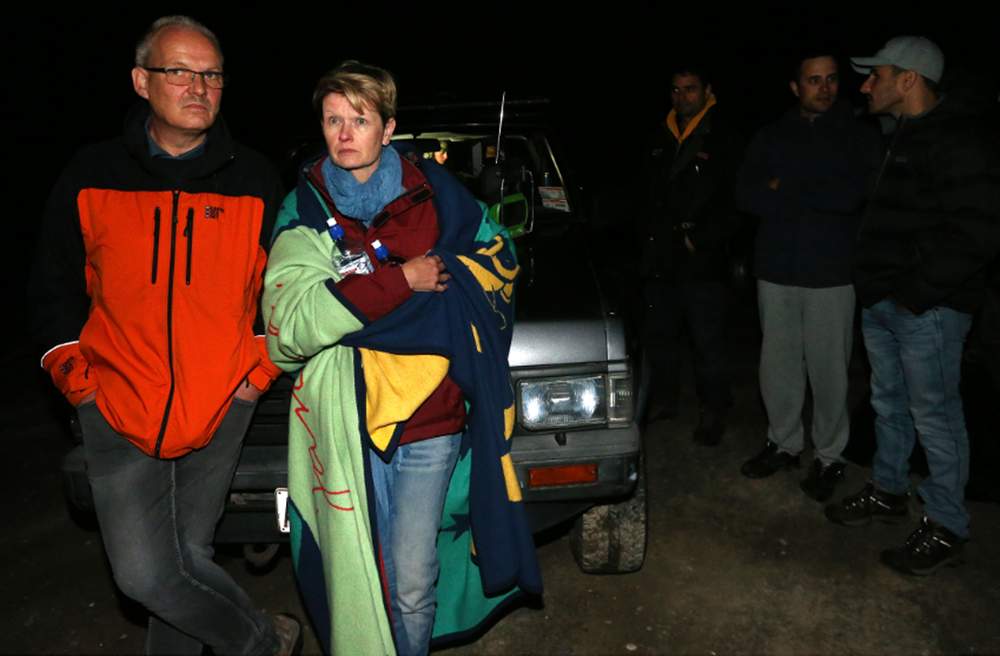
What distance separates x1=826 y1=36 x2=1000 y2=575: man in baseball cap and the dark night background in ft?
40.1

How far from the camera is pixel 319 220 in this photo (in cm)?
226

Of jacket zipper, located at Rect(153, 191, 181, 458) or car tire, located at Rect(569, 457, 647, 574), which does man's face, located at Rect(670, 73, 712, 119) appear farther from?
jacket zipper, located at Rect(153, 191, 181, 458)

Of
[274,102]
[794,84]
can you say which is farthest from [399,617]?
[274,102]

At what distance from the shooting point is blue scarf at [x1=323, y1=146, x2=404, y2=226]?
2.25 meters

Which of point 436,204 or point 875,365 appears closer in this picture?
point 436,204

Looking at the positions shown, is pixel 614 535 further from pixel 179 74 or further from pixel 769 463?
pixel 179 74

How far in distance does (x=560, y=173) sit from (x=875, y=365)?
1741 millimetres

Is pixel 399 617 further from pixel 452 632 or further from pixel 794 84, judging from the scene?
pixel 794 84

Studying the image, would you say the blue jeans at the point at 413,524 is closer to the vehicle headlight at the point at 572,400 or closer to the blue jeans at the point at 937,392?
the vehicle headlight at the point at 572,400

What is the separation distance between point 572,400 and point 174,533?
4.43 ft

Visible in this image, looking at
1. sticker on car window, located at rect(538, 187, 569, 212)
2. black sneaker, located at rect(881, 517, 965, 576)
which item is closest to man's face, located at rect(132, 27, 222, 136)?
sticker on car window, located at rect(538, 187, 569, 212)

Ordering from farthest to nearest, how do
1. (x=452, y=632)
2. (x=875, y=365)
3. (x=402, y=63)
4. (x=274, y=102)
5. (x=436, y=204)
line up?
(x=402, y=63) → (x=274, y=102) → (x=875, y=365) → (x=452, y=632) → (x=436, y=204)

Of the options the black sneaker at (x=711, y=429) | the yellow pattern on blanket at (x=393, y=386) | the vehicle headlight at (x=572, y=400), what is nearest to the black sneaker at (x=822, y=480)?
the black sneaker at (x=711, y=429)

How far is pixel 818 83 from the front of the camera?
3.68 m
